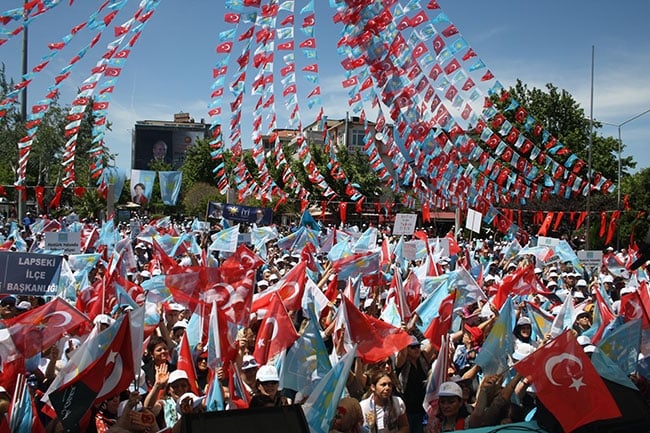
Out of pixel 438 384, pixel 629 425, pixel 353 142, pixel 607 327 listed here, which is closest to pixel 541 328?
pixel 607 327

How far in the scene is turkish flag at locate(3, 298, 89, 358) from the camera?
21.8 feet

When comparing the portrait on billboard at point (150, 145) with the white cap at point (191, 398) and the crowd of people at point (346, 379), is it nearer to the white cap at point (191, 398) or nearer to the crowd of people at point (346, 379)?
the crowd of people at point (346, 379)

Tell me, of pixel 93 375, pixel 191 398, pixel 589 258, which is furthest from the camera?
pixel 589 258

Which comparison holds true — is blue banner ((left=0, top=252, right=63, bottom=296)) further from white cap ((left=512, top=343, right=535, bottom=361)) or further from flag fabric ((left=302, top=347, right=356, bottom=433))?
white cap ((left=512, top=343, right=535, bottom=361))

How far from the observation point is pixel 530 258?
18141 mm

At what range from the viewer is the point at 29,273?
30.1ft

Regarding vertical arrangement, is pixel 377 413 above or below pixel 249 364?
below

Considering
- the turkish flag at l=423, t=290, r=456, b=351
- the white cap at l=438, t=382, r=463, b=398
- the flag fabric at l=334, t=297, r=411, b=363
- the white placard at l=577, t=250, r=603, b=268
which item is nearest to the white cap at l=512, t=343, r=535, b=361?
the turkish flag at l=423, t=290, r=456, b=351

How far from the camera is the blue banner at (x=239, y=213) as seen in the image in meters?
20.5

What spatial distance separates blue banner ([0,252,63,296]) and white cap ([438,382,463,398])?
6.04 meters

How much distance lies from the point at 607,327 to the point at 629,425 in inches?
144

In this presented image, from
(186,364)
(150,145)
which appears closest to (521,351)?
(186,364)

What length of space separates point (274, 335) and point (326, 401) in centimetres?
231

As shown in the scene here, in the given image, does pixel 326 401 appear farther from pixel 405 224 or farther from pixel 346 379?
pixel 405 224
